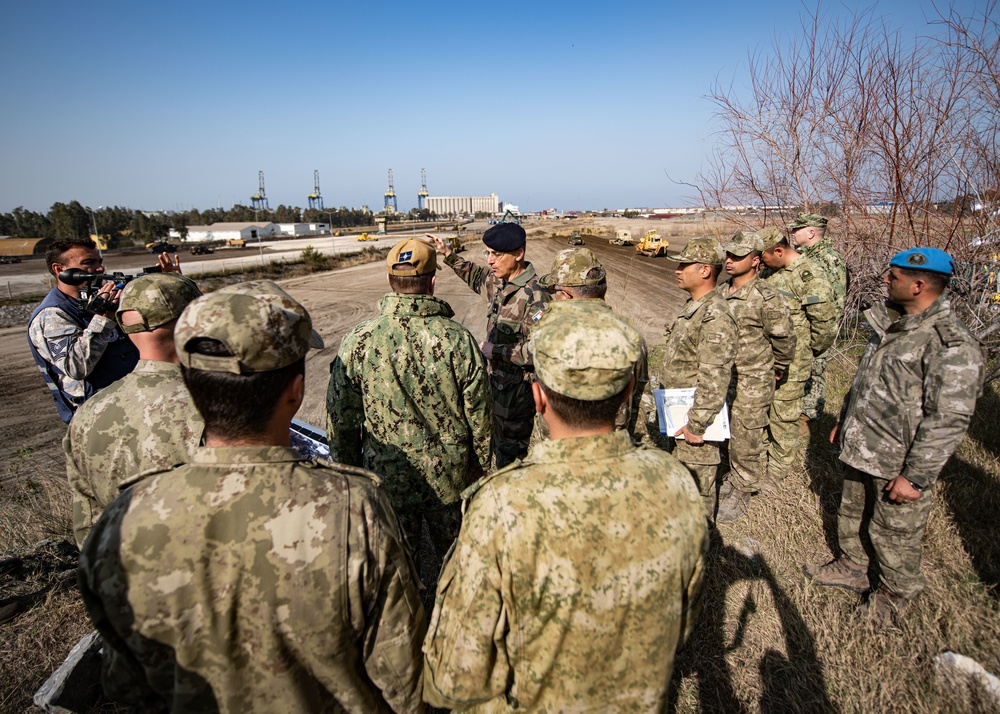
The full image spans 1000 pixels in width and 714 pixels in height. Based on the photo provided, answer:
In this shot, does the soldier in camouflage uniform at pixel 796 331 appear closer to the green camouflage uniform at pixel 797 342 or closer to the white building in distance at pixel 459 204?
the green camouflage uniform at pixel 797 342

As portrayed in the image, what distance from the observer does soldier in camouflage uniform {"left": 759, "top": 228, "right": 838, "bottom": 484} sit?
490 centimetres

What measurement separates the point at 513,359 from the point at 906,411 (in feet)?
8.40

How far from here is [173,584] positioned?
4.06ft

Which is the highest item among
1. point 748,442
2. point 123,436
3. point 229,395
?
point 229,395

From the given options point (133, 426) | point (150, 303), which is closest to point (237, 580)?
point (133, 426)

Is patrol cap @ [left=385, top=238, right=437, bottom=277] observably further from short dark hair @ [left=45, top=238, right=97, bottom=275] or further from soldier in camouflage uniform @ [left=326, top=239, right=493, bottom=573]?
short dark hair @ [left=45, top=238, right=97, bottom=275]

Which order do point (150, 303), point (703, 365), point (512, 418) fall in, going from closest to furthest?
point (150, 303), point (703, 365), point (512, 418)

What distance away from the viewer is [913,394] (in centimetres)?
285

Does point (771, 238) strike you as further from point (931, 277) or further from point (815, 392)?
point (931, 277)

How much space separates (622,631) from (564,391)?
2.30 feet

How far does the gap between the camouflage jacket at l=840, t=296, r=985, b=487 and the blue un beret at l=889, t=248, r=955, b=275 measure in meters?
0.20

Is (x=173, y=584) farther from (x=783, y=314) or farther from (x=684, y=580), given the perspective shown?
(x=783, y=314)

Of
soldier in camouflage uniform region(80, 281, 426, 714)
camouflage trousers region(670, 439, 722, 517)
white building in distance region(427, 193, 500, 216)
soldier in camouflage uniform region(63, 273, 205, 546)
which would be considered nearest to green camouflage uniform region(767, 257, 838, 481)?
camouflage trousers region(670, 439, 722, 517)

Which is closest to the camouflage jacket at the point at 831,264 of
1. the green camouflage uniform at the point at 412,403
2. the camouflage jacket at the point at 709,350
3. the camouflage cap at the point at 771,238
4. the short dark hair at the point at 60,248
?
the camouflage cap at the point at 771,238
